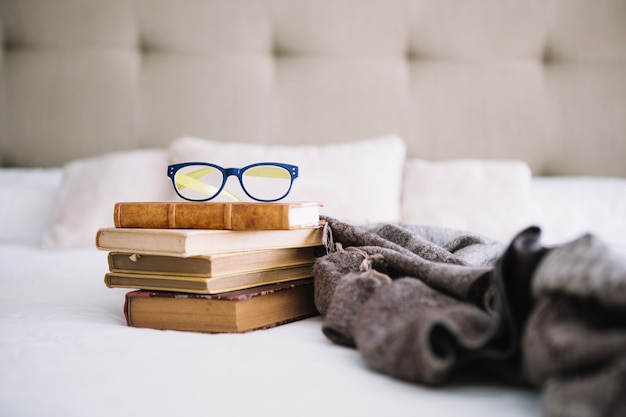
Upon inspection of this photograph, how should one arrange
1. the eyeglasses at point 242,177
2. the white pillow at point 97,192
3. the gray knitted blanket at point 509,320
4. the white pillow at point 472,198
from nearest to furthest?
the gray knitted blanket at point 509,320
the eyeglasses at point 242,177
the white pillow at point 472,198
the white pillow at point 97,192

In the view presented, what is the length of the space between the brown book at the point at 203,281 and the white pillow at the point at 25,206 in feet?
3.24

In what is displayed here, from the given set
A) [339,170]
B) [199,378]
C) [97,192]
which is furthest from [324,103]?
[199,378]

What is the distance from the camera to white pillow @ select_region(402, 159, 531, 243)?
1398 mm

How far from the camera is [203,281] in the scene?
708mm

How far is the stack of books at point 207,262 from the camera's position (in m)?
0.71

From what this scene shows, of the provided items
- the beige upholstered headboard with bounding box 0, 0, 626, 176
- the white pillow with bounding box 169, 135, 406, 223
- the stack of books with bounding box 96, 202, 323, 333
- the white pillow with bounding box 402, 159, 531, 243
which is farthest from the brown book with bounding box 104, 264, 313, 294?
the beige upholstered headboard with bounding box 0, 0, 626, 176

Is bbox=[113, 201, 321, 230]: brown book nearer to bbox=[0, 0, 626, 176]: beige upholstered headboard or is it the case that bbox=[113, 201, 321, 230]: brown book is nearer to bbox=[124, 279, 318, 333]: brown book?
bbox=[124, 279, 318, 333]: brown book

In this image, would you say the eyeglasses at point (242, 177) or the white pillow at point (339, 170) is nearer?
the eyeglasses at point (242, 177)

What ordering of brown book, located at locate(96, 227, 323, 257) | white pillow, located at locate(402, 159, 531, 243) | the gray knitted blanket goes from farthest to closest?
white pillow, located at locate(402, 159, 531, 243) < brown book, located at locate(96, 227, 323, 257) < the gray knitted blanket

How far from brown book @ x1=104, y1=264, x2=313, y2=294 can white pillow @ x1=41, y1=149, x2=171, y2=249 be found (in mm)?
781

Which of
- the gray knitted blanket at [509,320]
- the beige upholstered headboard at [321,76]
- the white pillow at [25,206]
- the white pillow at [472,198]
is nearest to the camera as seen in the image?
the gray knitted blanket at [509,320]

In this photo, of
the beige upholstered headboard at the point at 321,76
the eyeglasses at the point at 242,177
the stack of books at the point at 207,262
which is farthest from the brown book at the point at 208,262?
the beige upholstered headboard at the point at 321,76

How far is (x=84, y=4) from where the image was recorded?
1.94 metres

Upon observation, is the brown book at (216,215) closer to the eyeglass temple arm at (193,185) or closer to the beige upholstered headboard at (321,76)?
the eyeglass temple arm at (193,185)
